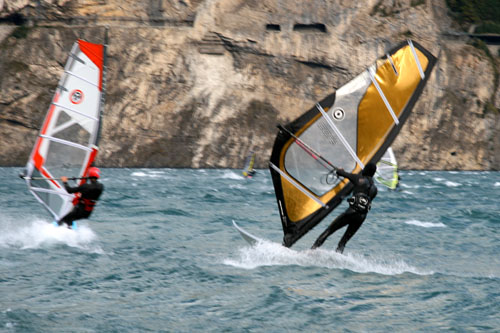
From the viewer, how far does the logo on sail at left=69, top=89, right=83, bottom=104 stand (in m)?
13.0

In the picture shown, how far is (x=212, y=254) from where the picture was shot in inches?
441

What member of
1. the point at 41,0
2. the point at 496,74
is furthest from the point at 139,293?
the point at 496,74

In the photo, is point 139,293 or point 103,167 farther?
point 103,167

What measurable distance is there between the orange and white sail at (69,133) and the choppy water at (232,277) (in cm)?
80

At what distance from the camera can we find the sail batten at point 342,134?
1026cm

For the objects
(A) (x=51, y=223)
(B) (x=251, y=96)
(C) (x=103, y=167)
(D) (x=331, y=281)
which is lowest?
(C) (x=103, y=167)

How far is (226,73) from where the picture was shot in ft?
143

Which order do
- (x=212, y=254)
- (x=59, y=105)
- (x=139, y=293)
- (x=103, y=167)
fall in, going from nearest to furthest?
(x=139, y=293) < (x=212, y=254) < (x=59, y=105) < (x=103, y=167)

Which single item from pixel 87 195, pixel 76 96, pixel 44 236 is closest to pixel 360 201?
pixel 87 195

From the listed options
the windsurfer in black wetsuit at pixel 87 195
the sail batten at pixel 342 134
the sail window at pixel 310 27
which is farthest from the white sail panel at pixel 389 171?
the sail window at pixel 310 27

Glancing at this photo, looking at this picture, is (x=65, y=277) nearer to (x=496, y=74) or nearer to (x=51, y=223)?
(x=51, y=223)

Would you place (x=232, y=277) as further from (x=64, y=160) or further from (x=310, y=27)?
(x=310, y=27)

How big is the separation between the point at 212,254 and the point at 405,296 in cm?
357

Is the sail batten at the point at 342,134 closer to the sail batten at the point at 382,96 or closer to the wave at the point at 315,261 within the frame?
the sail batten at the point at 382,96
